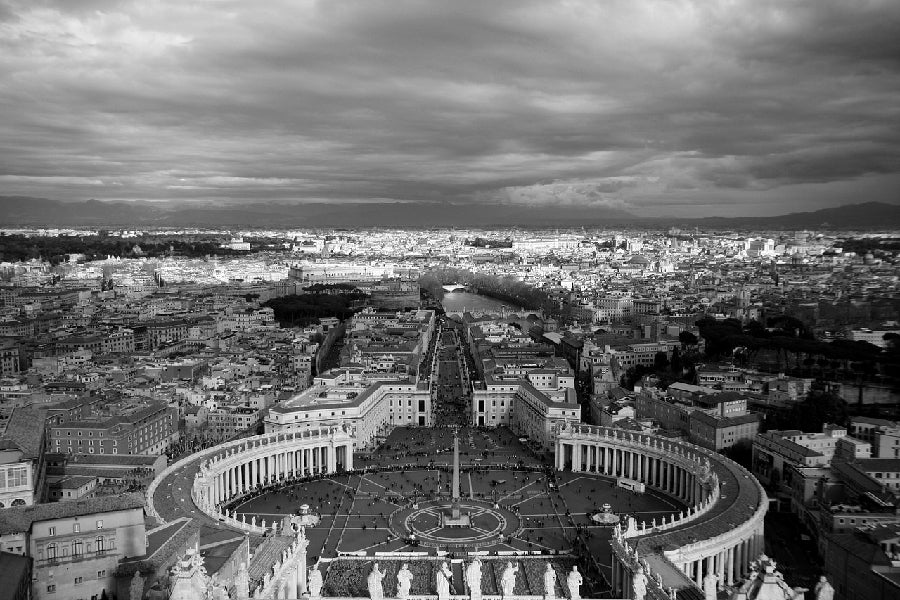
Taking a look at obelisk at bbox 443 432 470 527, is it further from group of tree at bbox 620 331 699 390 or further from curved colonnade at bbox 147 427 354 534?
group of tree at bbox 620 331 699 390

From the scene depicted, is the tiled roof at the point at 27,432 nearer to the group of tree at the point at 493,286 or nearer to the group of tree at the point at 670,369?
the group of tree at the point at 670,369

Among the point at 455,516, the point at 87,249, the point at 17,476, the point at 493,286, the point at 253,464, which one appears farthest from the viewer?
the point at 87,249

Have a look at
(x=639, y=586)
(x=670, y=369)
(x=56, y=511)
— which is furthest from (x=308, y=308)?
(x=639, y=586)

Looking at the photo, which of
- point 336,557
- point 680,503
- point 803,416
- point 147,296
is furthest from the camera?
point 147,296

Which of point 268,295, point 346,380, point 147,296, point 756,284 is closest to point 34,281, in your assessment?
point 147,296

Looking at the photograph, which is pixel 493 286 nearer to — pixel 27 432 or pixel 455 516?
pixel 455 516

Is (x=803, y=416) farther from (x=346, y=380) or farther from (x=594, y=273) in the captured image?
(x=594, y=273)

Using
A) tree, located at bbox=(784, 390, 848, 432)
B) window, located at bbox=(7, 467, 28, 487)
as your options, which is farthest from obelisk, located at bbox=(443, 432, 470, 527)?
tree, located at bbox=(784, 390, 848, 432)
